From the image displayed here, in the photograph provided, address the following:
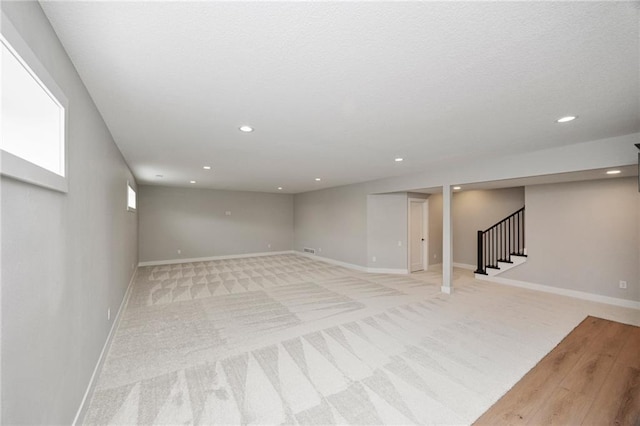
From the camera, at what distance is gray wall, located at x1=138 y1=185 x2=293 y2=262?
7.78 m

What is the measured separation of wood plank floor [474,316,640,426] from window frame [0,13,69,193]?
3011 millimetres

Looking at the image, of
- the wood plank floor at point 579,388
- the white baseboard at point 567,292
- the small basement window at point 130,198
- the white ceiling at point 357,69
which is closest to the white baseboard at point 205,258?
the small basement window at point 130,198

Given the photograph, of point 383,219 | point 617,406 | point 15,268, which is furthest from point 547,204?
point 15,268

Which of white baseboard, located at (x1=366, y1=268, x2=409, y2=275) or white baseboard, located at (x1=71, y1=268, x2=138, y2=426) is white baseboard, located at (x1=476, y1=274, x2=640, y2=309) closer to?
white baseboard, located at (x1=366, y1=268, x2=409, y2=275)

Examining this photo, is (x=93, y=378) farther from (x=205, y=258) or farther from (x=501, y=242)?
(x=501, y=242)

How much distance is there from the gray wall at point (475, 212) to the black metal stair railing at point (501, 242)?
284 millimetres

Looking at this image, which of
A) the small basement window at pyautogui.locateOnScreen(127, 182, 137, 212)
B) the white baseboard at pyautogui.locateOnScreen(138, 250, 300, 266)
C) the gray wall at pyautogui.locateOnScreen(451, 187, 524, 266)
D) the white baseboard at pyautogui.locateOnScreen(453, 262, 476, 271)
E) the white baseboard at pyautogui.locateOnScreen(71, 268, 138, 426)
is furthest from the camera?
the white baseboard at pyautogui.locateOnScreen(138, 250, 300, 266)

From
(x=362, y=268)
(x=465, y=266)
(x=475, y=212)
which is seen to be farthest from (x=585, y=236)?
(x=362, y=268)

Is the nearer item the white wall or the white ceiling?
the white ceiling

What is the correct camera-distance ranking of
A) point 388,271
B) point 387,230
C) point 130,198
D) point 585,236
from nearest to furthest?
point 585,236
point 130,198
point 388,271
point 387,230

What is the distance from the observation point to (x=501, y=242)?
635 centimetres

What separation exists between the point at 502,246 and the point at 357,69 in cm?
663

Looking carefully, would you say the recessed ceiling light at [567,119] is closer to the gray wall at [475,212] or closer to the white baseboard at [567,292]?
the white baseboard at [567,292]

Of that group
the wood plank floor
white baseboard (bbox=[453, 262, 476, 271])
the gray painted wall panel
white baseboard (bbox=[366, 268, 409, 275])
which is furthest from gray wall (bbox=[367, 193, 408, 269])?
the wood plank floor
